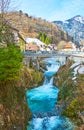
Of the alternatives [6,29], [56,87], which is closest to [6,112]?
[6,29]

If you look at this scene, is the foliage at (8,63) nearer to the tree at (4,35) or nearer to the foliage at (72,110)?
the tree at (4,35)

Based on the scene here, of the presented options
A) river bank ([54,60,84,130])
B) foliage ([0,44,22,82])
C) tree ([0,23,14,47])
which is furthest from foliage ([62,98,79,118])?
tree ([0,23,14,47])

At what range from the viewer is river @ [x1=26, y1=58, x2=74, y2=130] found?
Answer: 37.7 meters

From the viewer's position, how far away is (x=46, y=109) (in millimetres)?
45281

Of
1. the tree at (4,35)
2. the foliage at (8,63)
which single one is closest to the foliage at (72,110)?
the foliage at (8,63)

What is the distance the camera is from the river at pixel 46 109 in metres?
37.7

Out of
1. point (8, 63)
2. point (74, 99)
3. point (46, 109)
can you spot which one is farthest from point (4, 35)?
point (46, 109)

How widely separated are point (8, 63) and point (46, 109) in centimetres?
1308

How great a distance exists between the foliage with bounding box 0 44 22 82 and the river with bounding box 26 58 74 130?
615 cm

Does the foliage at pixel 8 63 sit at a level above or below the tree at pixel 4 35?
below

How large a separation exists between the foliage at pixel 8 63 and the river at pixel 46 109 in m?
6.15

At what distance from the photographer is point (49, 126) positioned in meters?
38.1

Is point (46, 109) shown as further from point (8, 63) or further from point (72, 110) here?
point (8, 63)

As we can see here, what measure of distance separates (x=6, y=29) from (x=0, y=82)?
30.3 ft
